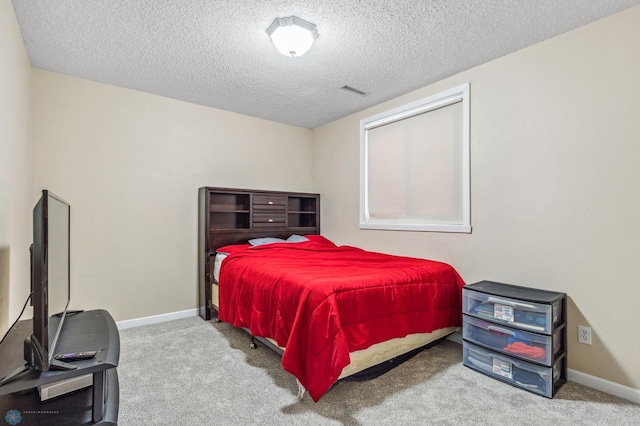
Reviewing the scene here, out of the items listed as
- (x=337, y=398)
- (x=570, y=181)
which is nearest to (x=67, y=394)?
(x=337, y=398)

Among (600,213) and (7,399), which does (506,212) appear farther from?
(7,399)

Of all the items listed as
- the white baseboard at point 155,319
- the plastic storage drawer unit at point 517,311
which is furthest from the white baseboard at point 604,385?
the white baseboard at point 155,319

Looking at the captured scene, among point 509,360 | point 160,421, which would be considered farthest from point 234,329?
point 509,360

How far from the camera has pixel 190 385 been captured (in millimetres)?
2158

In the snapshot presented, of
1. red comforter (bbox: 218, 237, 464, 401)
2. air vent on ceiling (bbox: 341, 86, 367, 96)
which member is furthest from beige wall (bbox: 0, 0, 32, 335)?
air vent on ceiling (bbox: 341, 86, 367, 96)

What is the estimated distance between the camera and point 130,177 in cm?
334

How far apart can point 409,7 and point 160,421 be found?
9.47 ft

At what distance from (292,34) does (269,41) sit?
322 mm

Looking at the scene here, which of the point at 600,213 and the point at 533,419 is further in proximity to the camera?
the point at 600,213

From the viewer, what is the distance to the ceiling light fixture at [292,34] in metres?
2.16

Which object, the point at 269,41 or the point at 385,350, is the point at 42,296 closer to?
the point at 385,350

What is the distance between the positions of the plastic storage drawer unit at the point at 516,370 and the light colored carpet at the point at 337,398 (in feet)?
0.18

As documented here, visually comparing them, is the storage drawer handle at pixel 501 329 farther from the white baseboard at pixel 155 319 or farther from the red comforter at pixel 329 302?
the white baseboard at pixel 155 319

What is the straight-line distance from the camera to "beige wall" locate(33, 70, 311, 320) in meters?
3.01
